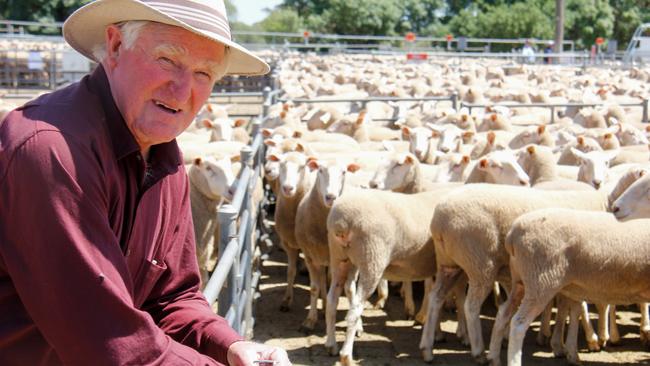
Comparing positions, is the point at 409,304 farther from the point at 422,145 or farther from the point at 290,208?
the point at 422,145

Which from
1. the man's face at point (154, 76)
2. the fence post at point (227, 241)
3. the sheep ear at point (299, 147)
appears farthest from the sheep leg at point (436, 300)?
the man's face at point (154, 76)

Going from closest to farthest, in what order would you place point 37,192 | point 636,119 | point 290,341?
1. point 37,192
2. point 290,341
3. point 636,119

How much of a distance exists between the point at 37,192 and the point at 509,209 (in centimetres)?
456

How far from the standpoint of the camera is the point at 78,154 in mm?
1263

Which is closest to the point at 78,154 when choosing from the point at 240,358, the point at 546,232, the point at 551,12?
the point at 240,358

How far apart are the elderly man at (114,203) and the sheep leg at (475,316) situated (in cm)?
401

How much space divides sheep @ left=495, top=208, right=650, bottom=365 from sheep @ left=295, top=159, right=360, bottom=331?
1.69 m

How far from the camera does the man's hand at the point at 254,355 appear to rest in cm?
160

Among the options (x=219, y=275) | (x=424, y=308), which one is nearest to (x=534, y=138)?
(x=424, y=308)

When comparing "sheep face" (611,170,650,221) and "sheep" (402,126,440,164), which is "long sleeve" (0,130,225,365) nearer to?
"sheep face" (611,170,650,221)

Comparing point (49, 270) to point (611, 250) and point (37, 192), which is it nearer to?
point (37, 192)

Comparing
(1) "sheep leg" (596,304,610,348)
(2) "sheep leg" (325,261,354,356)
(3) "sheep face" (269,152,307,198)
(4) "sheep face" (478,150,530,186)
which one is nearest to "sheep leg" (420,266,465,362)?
(2) "sheep leg" (325,261,354,356)

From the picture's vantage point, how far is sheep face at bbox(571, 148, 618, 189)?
6.87 meters

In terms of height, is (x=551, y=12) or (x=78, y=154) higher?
(x=551, y=12)
